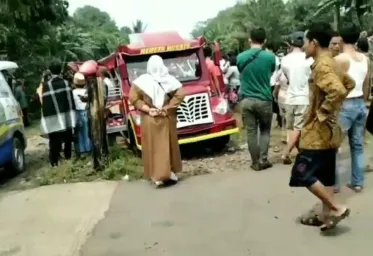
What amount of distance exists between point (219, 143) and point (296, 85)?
2.42 metres

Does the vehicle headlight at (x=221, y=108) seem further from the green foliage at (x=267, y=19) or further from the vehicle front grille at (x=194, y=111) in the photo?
the green foliage at (x=267, y=19)

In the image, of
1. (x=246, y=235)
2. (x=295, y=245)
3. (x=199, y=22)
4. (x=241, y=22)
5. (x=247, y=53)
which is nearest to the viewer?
(x=295, y=245)

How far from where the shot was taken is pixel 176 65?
11.9m

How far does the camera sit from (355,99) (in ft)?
23.6

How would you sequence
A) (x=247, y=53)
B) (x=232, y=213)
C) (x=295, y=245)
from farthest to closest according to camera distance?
(x=247, y=53) → (x=232, y=213) → (x=295, y=245)

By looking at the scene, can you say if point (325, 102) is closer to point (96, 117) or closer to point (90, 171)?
point (96, 117)

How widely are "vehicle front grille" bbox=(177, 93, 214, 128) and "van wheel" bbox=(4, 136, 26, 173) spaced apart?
9.13ft


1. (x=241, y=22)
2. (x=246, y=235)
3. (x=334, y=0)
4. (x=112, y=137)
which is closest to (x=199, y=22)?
(x=241, y=22)

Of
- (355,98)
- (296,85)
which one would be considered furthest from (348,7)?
(355,98)

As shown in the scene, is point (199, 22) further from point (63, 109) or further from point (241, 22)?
point (63, 109)

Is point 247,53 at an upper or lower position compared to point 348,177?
upper

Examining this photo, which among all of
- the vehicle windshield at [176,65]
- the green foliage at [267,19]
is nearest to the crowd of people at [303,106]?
the vehicle windshield at [176,65]

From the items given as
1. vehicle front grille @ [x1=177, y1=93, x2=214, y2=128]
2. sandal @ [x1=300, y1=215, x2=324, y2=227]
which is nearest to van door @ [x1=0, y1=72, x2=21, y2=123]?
vehicle front grille @ [x1=177, y1=93, x2=214, y2=128]

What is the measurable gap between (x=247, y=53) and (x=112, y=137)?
16.1ft
